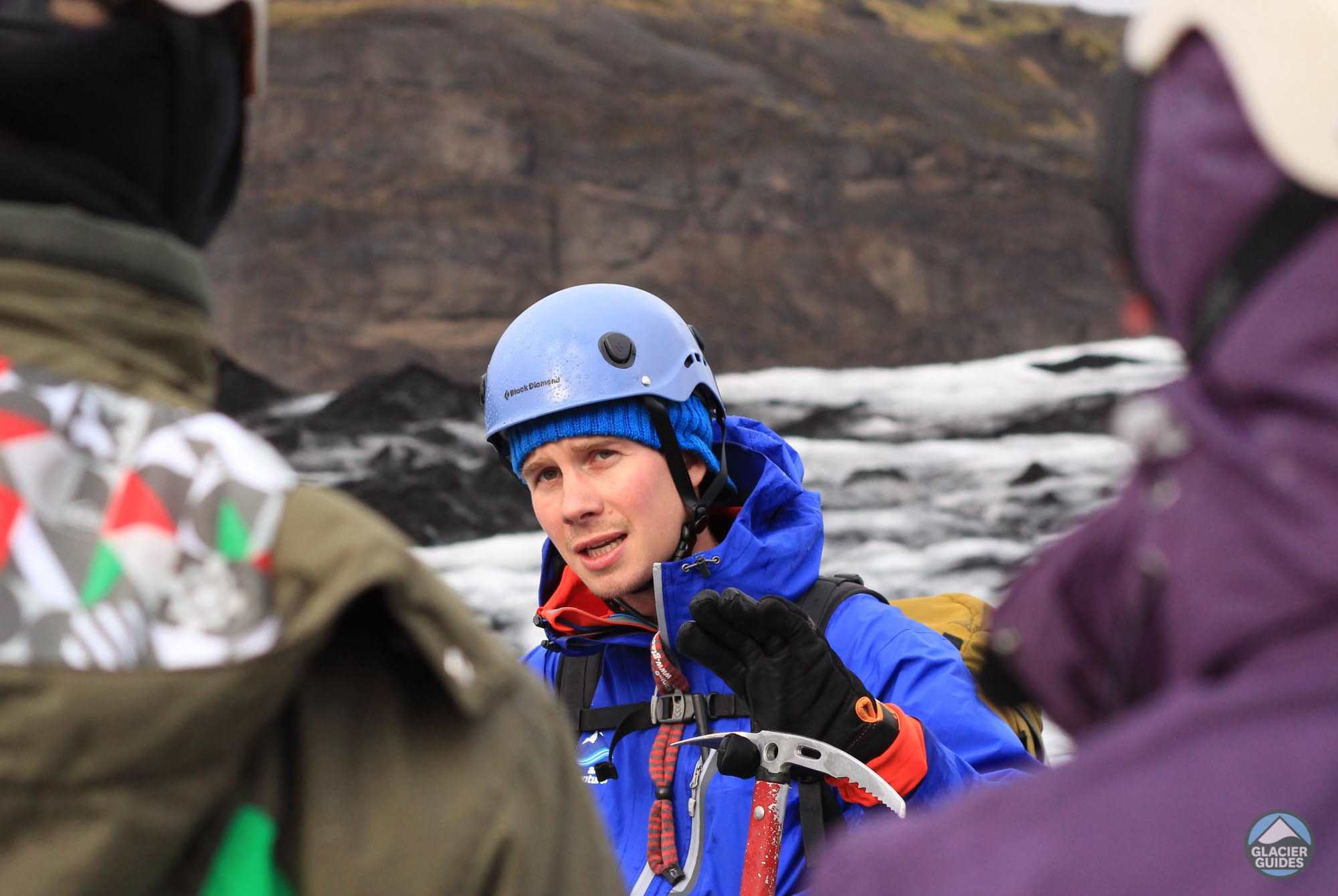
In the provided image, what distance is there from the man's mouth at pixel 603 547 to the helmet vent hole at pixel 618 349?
376 mm

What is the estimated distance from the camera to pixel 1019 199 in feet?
40.4

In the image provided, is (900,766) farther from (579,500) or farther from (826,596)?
(579,500)

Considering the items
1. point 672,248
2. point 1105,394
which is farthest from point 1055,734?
point 672,248

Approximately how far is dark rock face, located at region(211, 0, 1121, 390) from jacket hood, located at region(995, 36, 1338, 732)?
10495 millimetres

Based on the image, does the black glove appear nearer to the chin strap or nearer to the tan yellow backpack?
the tan yellow backpack

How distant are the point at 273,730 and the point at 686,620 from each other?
1819 mm

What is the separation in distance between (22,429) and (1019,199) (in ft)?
40.7

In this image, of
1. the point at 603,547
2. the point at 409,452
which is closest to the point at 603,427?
the point at 603,547

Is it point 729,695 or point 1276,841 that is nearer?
point 1276,841

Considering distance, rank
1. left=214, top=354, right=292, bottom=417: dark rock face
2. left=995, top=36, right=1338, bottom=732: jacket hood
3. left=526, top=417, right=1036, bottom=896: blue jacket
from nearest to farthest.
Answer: left=995, top=36, right=1338, bottom=732: jacket hood
left=526, top=417, right=1036, bottom=896: blue jacket
left=214, top=354, right=292, bottom=417: dark rock face

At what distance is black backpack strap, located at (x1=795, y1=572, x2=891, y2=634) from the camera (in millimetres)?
2521

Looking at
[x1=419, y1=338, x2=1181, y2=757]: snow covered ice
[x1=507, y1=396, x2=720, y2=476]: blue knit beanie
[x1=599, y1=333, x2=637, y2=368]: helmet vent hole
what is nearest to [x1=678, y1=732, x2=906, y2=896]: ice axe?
[x1=507, y1=396, x2=720, y2=476]: blue knit beanie

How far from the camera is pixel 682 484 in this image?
109 inches

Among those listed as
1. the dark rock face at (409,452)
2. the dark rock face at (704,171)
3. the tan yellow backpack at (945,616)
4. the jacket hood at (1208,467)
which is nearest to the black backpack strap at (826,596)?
the tan yellow backpack at (945,616)
